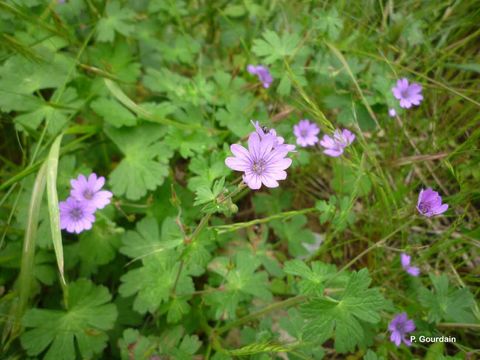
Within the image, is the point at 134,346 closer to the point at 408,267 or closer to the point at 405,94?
the point at 408,267

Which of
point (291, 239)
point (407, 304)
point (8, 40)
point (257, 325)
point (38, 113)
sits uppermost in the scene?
point (8, 40)

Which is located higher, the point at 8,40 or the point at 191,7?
the point at 191,7

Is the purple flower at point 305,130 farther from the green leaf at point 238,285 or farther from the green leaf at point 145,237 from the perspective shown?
the green leaf at point 145,237

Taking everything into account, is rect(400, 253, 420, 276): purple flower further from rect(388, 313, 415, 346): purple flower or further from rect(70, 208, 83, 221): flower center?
rect(70, 208, 83, 221): flower center

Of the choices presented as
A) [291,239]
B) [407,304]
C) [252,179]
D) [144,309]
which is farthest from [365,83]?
[144,309]

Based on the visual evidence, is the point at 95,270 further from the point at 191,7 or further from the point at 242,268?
the point at 191,7

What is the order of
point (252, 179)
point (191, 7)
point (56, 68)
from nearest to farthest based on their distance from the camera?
point (252, 179) → point (56, 68) → point (191, 7)

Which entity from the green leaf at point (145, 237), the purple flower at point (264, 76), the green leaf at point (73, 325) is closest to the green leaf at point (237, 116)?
the purple flower at point (264, 76)
